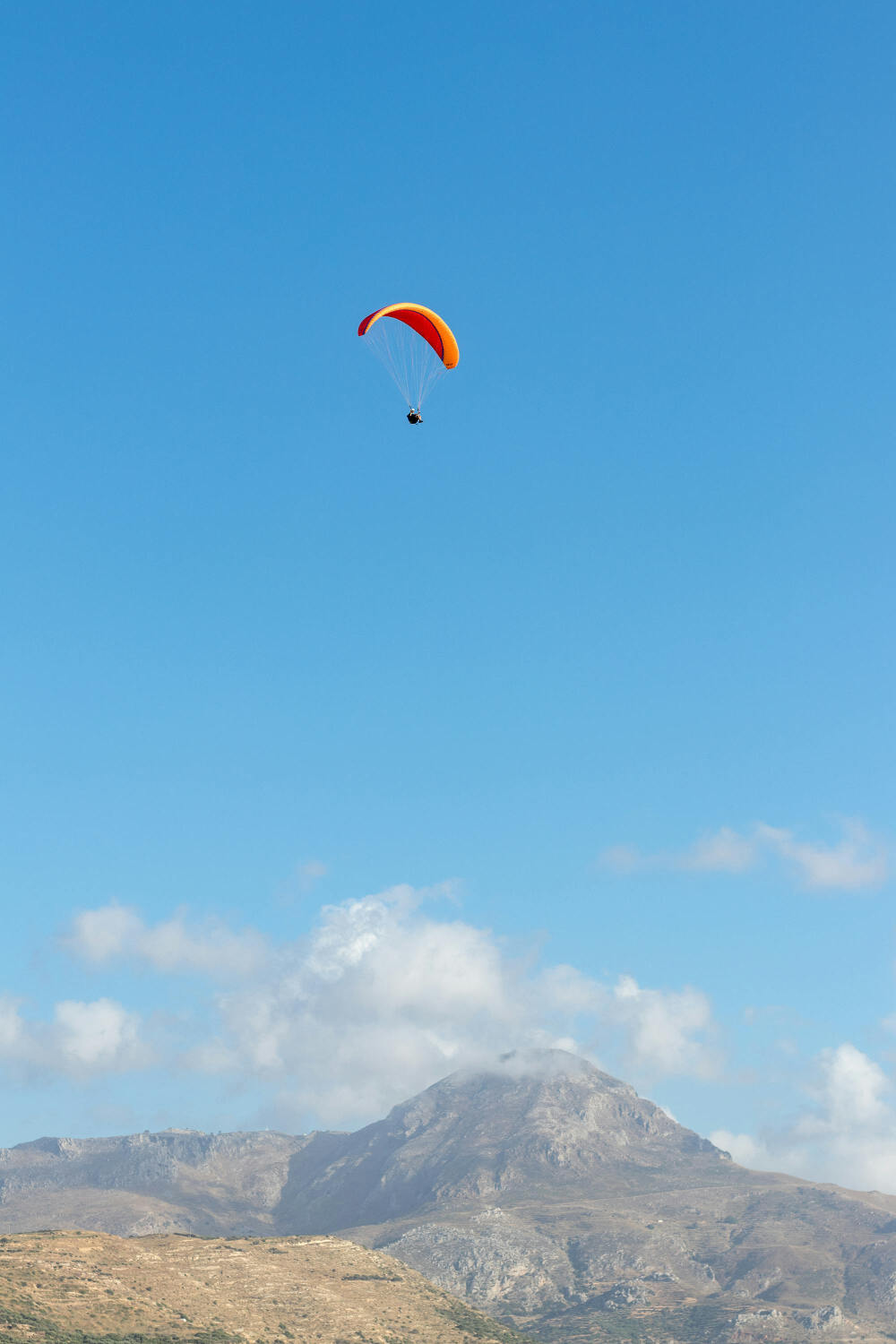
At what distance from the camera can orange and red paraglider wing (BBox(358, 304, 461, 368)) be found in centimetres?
12825

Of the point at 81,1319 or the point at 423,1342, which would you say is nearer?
the point at 81,1319

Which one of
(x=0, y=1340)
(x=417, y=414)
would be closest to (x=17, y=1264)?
(x=0, y=1340)

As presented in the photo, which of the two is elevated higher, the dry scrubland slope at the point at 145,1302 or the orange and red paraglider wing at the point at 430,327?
the orange and red paraglider wing at the point at 430,327

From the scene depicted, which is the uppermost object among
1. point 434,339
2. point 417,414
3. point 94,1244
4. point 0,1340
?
point 434,339

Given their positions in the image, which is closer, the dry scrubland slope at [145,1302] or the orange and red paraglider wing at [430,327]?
the orange and red paraglider wing at [430,327]

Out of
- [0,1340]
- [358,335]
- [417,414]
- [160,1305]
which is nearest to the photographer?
[358,335]

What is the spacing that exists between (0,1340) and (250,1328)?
45.1 meters

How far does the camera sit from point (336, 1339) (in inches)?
7318

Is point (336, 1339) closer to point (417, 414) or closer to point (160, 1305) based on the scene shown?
point (160, 1305)

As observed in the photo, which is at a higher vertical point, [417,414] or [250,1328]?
[417,414]

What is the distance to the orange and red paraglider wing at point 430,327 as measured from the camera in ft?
421

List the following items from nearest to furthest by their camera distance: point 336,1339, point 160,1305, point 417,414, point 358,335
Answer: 1. point 358,335
2. point 417,414
3. point 160,1305
4. point 336,1339

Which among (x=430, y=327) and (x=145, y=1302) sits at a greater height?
(x=430, y=327)

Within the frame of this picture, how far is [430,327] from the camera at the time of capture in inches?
5084
